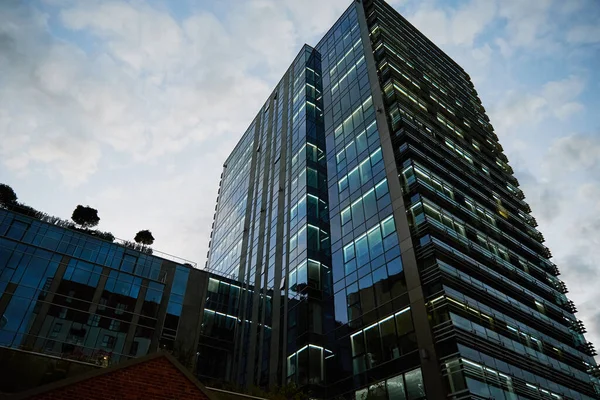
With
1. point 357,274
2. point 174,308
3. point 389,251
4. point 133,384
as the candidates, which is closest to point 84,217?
point 174,308

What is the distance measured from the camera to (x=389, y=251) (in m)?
32.3

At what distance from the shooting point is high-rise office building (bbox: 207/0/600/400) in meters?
28.1

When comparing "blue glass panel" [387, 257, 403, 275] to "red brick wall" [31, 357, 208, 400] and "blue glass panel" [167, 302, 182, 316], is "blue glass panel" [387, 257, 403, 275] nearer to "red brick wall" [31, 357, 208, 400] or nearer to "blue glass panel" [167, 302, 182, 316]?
"red brick wall" [31, 357, 208, 400]

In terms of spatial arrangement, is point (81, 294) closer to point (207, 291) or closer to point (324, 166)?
point (207, 291)

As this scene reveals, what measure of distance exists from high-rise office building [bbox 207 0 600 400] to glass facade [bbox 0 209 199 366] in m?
8.60

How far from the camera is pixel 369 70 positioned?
4650 centimetres

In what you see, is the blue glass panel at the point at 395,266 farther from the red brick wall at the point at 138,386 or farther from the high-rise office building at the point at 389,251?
the red brick wall at the point at 138,386

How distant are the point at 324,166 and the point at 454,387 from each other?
26960 millimetres

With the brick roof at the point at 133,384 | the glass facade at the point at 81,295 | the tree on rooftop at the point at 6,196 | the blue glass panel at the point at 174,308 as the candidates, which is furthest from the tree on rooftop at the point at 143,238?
the brick roof at the point at 133,384

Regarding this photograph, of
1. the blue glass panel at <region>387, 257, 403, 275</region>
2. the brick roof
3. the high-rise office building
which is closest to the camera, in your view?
the brick roof

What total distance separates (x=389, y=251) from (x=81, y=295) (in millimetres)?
28104

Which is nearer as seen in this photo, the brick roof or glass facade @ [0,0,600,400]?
the brick roof

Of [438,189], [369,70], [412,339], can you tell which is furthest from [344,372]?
[369,70]

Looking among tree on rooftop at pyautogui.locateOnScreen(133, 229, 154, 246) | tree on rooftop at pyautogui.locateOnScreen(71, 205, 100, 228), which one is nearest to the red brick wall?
tree on rooftop at pyautogui.locateOnScreen(133, 229, 154, 246)
